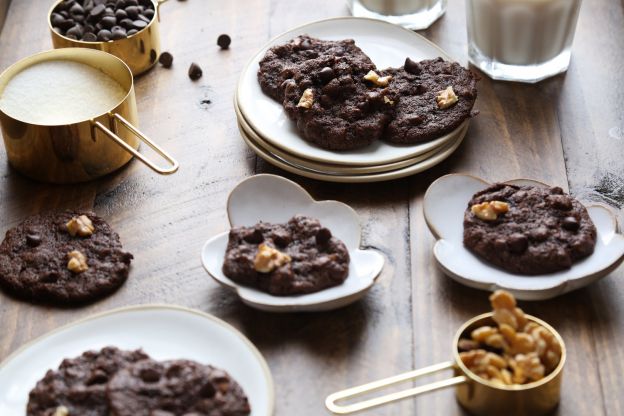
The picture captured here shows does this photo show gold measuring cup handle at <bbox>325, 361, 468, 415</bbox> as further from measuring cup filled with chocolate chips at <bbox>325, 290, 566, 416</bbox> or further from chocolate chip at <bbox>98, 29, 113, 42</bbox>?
chocolate chip at <bbox>98, 29, 113, 42</bbox>

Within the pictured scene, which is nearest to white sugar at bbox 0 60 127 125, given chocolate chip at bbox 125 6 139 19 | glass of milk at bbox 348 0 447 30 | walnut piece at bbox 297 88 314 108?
chocolate chip at bbox 125 6 139 19

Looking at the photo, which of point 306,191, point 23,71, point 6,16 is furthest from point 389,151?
point 6,16

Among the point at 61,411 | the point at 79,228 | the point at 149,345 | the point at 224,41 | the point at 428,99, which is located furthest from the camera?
the point at 224,41

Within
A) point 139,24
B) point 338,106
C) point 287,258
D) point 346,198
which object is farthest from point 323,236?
point 139,24

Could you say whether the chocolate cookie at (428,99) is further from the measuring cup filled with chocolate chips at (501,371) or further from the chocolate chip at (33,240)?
the chocolate chip at (33,240)

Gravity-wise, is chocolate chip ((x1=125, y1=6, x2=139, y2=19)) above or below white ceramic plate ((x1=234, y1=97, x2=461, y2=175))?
above

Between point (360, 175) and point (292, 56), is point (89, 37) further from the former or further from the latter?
point (360, 175)
